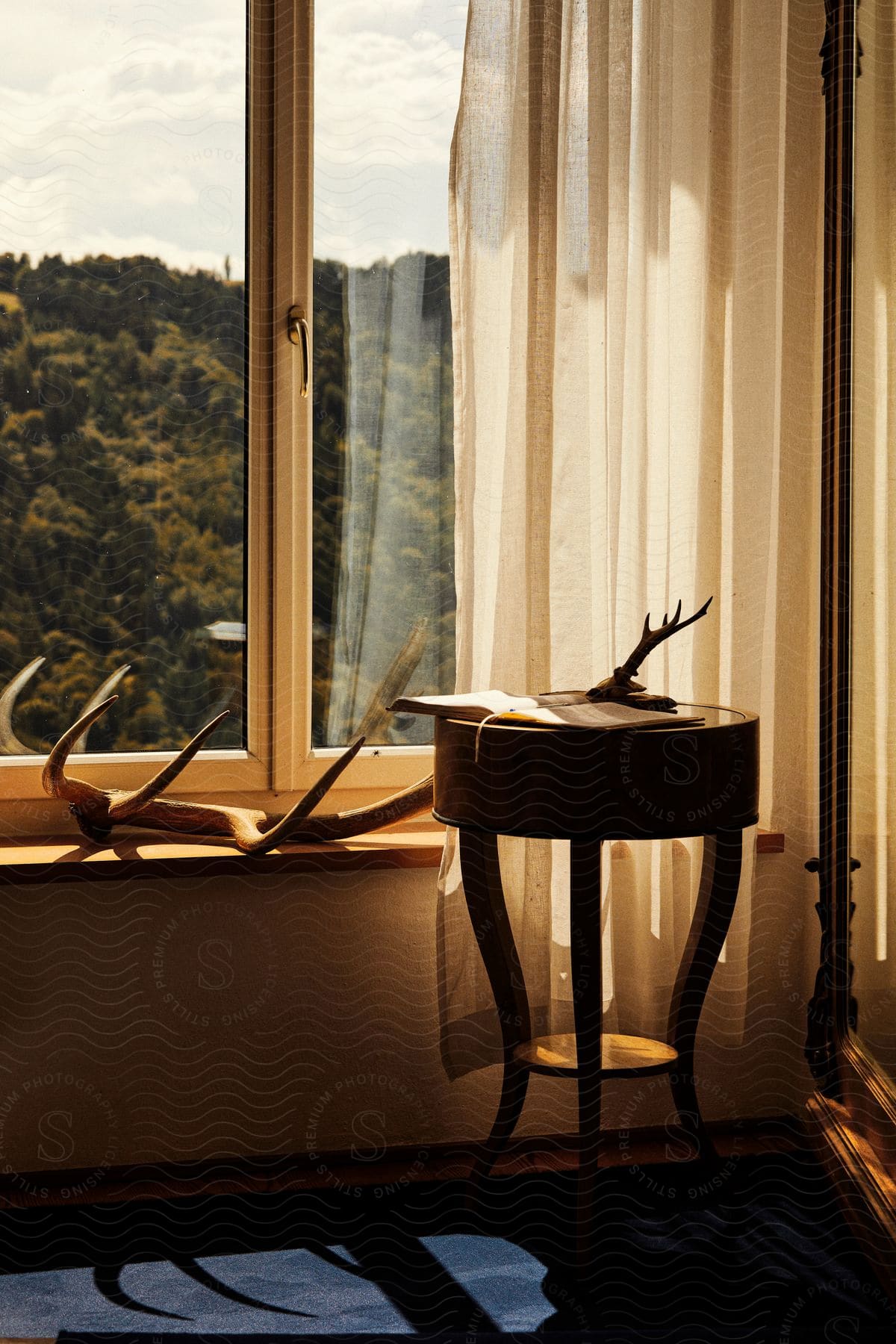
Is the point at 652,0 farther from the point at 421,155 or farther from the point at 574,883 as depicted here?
the point at 574,883

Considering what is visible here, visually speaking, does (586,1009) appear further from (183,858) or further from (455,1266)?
(183,858)

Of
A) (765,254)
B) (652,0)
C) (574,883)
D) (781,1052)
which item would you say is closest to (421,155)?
(652,0)

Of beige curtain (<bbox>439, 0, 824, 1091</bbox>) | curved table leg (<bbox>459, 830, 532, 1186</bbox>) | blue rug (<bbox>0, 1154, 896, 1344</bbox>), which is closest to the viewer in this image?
blue rug (<bbox>0, 1154, 896, 1344</bbox>)

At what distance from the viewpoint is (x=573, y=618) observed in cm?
179

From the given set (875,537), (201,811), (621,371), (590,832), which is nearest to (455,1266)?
(590,832)

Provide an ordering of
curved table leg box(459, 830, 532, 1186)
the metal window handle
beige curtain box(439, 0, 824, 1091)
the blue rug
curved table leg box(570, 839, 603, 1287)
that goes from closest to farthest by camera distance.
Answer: the blue rug < curved table leg box(570, 839, 603, 1287) < curved table leg box(459, 830, 532, 1186) < beige curtain box(439, 0, 824, 1091) < the metal window handle

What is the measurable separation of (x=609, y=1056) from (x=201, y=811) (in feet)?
2.22

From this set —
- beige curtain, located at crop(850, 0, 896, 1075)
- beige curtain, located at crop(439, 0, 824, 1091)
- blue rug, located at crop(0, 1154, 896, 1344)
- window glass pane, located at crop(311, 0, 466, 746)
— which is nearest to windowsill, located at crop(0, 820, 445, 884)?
beige curtain, located at crop(439, 0, 824, 1091)

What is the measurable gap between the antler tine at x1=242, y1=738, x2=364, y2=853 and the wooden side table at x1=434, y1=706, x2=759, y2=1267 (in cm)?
17

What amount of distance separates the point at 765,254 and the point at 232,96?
84 centimetres

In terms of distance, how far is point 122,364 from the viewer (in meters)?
1.83

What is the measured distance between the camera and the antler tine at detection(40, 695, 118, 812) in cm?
170

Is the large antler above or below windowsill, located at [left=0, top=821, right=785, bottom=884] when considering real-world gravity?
above

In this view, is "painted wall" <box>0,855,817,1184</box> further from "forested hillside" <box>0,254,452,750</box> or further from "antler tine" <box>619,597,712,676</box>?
"antler tine" <box>619,597,712,676</box>
